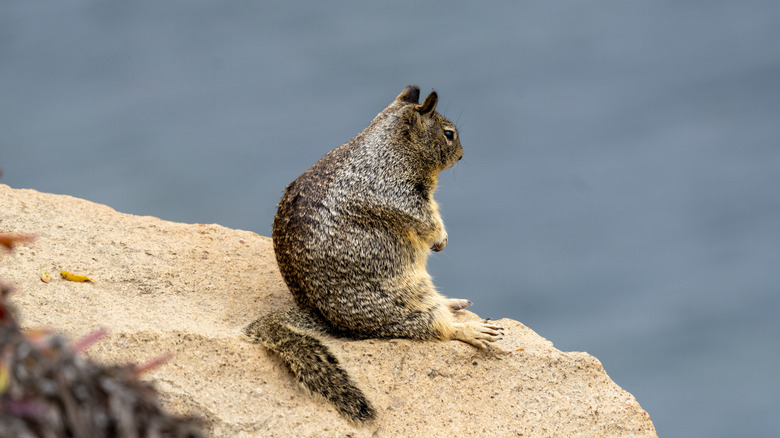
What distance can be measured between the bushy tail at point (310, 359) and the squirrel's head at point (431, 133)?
159 centimetres

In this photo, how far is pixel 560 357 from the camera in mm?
5844

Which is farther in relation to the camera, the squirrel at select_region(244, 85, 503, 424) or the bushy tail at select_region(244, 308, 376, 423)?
the squirrel at select_region(244, 85, 503, 424)

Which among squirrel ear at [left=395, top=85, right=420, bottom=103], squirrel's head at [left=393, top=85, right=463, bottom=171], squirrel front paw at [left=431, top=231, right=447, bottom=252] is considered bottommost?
squirrel front paw at [left=431, top=231, right=447, bottom=252]

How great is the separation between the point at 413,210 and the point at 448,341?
0.97 m

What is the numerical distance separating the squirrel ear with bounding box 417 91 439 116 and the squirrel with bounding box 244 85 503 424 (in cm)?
18

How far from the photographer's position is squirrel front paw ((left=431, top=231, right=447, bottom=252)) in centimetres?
601

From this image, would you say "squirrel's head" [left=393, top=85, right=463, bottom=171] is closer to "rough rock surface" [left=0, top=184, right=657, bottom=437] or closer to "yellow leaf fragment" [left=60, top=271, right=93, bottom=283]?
"rough rock surface" [left=0, top=184, right=657, bottom=437]

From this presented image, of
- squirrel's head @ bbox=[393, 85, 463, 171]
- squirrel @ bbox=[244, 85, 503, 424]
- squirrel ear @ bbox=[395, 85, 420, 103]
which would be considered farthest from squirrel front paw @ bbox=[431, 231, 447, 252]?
squirrel ear @ bbox=[395, 85, 420, 103]

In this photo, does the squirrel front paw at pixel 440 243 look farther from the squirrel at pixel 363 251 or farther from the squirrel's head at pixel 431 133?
the squirrel's head at pixel 431 133

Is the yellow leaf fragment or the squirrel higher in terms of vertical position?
the squirrel

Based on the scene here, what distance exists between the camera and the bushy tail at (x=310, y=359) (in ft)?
15.9

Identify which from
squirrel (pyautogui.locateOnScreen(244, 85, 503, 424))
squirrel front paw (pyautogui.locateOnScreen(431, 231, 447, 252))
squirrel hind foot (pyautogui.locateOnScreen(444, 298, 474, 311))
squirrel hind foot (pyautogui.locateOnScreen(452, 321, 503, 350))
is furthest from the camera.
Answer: squirrel hind foot (pyautogui.locateOnScreen(444, 298, 474, 311))

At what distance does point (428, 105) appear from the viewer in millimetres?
6102

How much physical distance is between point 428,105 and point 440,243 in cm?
107
